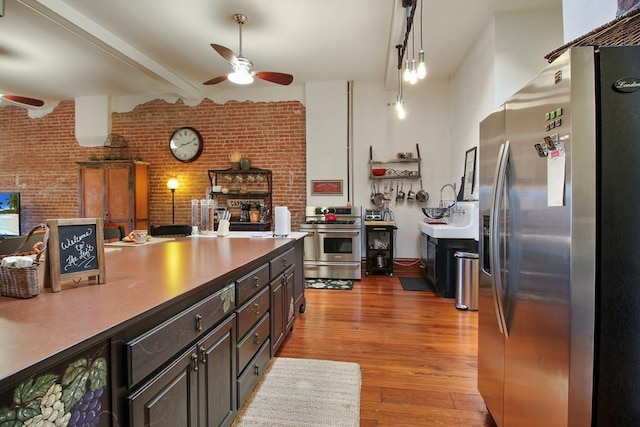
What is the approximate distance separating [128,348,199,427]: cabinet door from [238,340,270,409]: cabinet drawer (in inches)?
17.4

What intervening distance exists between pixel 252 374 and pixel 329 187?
381cm

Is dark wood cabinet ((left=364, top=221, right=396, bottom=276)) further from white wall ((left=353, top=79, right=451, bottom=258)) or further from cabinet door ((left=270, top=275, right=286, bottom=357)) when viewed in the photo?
cabinet door ((left=270, top=275, right=286, bottom=357))

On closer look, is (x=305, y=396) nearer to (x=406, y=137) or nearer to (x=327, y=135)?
(x=327, y=135)

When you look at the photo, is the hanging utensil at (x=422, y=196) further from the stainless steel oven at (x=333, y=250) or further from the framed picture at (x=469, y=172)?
the stainless steel oven at (x=333, y=250)

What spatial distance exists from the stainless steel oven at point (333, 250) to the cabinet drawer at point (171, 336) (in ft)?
11.0

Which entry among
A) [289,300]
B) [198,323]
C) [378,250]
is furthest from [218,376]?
[378,250]

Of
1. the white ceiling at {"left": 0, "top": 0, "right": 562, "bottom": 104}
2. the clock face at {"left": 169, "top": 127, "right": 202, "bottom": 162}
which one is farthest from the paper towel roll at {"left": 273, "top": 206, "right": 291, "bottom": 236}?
the clock face at {"left": 169, "top": 127, "right": 202, "bottom": 162}

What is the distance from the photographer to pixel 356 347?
253 cm

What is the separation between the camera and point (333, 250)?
15.6 feet

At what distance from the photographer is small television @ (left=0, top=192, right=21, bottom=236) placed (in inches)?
230

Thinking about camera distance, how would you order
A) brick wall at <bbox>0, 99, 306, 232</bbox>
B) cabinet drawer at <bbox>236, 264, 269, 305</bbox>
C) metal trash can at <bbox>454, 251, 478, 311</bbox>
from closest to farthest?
1. cabinet drawer at <bbox>236, 264, 269, 305</bbox>
2. metal trash can at <bbox>454, 251, 478, 311</bbox>
3. brick wall at <bbox>0, 99, 306, 232</bbox>

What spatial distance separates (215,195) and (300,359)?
3.95 metres

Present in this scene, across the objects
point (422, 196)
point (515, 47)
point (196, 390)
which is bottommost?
point (196, 390)

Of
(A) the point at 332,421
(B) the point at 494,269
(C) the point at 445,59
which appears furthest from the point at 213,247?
(C) the point at 445,59
